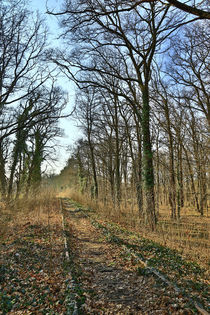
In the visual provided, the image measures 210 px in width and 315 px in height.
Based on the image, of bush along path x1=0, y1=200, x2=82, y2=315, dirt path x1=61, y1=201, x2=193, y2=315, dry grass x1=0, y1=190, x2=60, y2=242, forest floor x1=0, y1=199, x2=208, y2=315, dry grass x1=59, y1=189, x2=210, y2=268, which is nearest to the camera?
dirt path x1=61, y1=201, x2=193, y2=315

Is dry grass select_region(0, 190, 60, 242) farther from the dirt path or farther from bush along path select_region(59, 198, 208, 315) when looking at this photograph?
bush along path select_region(59, 198, 208, 315)

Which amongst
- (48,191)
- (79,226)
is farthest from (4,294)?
(48,191)

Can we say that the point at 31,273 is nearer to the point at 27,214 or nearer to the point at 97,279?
the point at 97,279

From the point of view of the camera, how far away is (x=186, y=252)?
7242 mm

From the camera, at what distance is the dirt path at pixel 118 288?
4.02 m

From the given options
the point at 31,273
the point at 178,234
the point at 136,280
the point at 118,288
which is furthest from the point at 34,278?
the point at 178,234

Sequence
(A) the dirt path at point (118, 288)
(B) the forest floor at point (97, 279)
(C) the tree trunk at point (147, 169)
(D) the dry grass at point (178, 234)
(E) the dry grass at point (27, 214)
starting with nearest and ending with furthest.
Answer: (A) the dirt path at point (118, 288), (B) the forest floor at point (97, 279), (D) the dry grass at point (178, 234), (E) the dry grass at point (27, 214), (C) the tree trunk at point (147, 169)

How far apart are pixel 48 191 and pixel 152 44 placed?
490 inches

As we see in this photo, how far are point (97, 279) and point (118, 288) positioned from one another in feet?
2.45

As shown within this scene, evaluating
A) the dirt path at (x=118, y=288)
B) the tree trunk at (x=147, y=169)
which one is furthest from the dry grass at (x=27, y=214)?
the tree trunk at (x=147, y=169)

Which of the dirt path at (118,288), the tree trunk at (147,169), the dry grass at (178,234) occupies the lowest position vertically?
the dirt path at (118,288)

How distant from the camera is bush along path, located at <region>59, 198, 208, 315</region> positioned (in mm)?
4035

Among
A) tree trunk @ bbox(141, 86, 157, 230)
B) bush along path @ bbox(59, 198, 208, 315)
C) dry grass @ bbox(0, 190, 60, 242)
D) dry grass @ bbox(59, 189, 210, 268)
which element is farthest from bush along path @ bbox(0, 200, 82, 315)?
tree trunk @ bbox(141, 86, 157, 230)

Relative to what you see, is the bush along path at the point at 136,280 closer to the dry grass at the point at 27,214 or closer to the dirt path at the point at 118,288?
the dirt path at the point at 118,288
